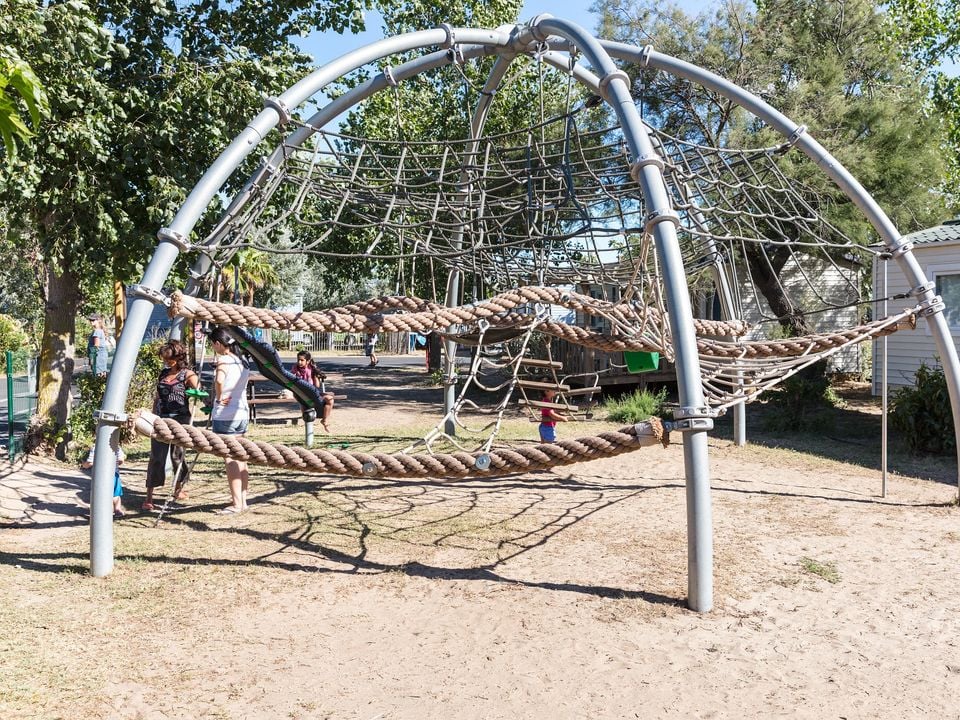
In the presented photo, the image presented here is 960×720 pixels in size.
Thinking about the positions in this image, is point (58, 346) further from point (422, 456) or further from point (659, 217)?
point (659, 217)

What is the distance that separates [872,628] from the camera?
4188 millimetres

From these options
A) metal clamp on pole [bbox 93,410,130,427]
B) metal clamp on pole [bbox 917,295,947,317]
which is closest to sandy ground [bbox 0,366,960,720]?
metal clamp on pole [bbox 93,410,130,427]

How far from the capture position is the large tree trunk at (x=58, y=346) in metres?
9.19

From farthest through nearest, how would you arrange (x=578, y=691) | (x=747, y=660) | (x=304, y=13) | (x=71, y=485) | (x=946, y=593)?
(x=304, y=13), (x=71, y=485), (x=946, y=593), (x=747, y=660), (x=578, y=691)

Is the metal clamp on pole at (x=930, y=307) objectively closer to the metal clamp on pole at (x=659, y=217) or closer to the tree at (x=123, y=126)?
the metal clamp on pole at (x=659, y=217)

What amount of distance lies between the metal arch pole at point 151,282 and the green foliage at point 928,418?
26.2 feet

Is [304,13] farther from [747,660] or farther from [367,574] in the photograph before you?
[747,660]

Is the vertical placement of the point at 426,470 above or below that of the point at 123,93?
below

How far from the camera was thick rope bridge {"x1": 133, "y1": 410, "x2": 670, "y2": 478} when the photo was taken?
4.60 m

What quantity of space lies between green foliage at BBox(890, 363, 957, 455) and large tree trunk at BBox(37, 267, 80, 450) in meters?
10.8

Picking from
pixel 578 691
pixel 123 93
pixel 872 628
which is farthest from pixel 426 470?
pixel 123 93

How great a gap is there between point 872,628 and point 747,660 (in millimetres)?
964

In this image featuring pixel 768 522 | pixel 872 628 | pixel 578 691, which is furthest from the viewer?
pixel 768 522

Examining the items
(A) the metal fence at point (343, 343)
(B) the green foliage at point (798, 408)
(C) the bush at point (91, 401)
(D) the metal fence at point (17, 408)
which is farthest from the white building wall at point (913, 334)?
(A) the metal fence at point (343, 343)
